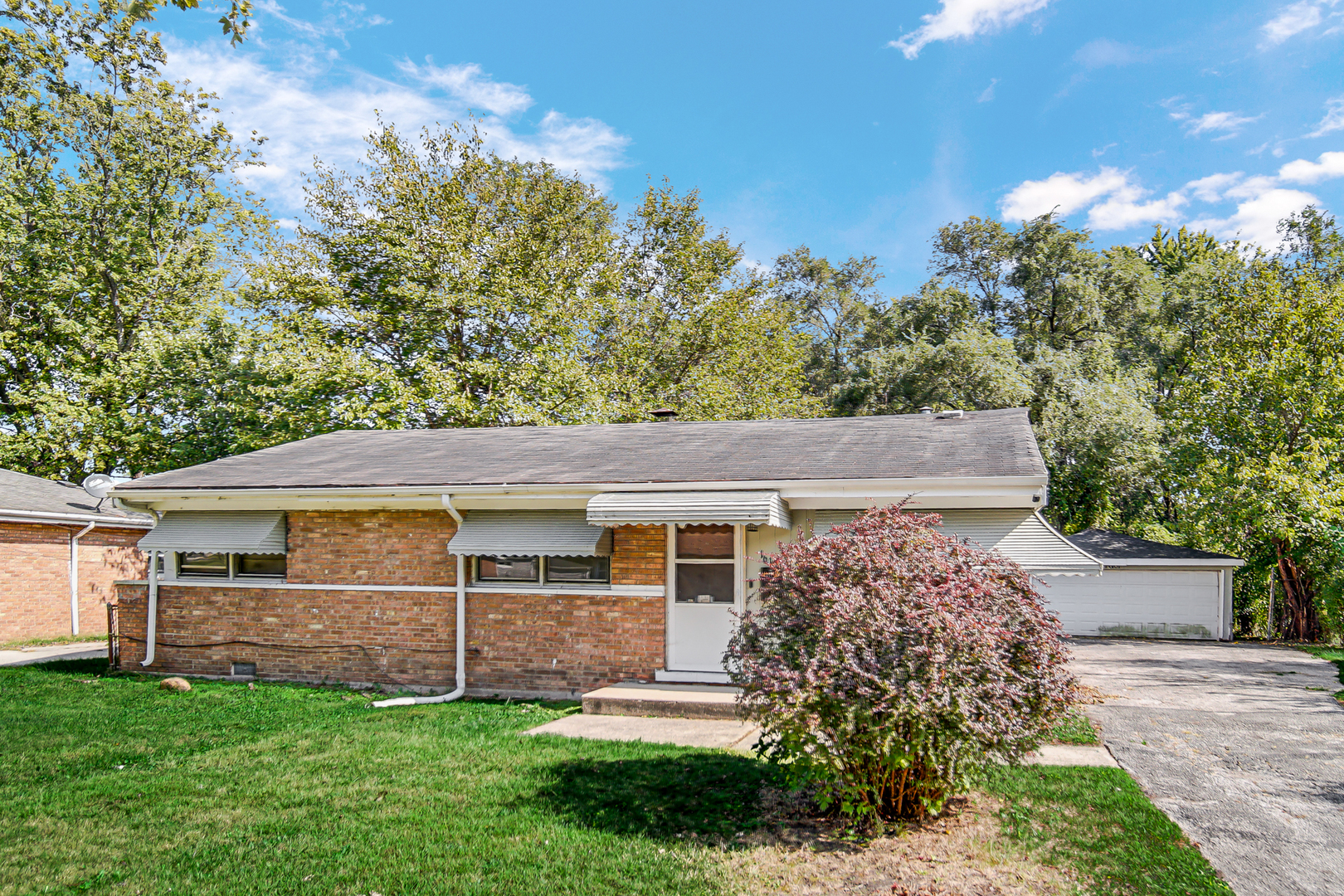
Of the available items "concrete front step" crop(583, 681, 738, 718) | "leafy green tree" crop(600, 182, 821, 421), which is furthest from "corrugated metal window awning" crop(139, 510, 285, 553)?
"leafy green tree" crop(600, 182, 821, 421)

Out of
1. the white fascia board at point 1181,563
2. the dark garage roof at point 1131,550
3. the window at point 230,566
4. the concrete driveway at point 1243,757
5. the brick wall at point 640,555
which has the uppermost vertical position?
the brick wall at point 640,555

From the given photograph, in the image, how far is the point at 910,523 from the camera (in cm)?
564

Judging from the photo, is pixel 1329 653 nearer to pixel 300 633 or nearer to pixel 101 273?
pixel 300 633

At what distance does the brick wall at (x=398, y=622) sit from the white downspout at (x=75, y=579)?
776 centimetres

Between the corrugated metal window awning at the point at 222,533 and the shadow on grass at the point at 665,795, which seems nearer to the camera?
the shadow on grass at the point at 665,795

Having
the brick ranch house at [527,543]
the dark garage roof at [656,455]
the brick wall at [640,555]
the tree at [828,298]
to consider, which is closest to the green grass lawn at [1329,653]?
the dark garage roof at [656,455]

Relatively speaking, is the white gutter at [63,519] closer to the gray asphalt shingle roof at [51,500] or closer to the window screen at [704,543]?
the gray asphalt shingle roof at [51,500]

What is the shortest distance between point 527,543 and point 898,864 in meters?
6.16

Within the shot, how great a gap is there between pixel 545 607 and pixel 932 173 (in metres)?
23.2

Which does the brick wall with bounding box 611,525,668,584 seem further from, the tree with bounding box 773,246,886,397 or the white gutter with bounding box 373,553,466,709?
the tree with bounding box 773,246,886,397

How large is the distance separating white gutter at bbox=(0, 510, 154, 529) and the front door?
47.4 ft

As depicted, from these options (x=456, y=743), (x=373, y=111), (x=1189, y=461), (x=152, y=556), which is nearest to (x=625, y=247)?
(x=373, y=111)

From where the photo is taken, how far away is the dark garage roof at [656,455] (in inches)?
374

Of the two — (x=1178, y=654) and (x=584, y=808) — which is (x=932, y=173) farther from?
(x=584, y=808)
